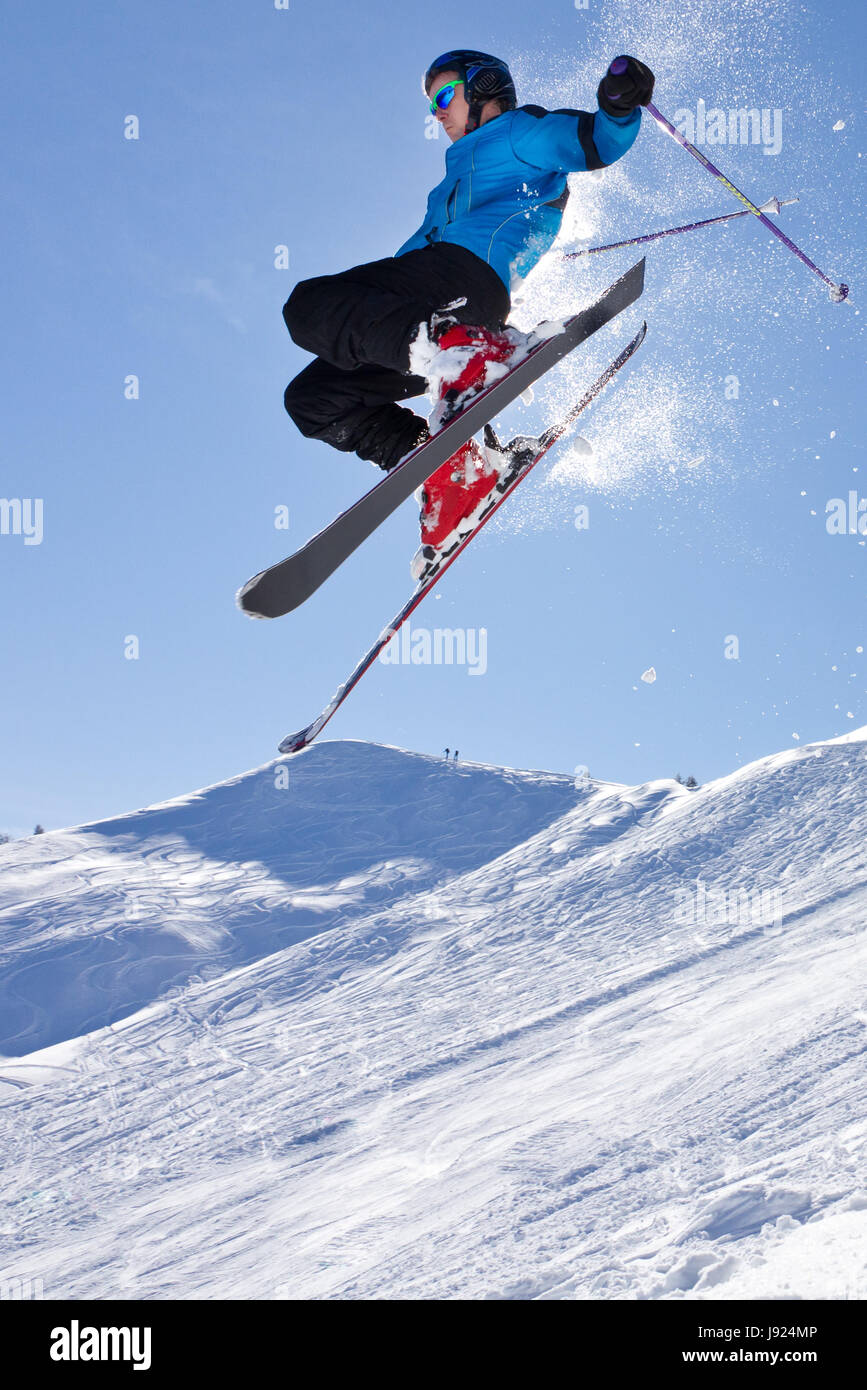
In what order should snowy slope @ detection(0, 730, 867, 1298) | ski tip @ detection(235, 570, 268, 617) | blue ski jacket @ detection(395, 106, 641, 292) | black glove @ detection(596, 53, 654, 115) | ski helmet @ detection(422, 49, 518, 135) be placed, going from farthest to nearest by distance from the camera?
snowy slope @ detection(0, 730, 867, 1298)
ski helmet @ detection(422, 49, 518, 135)
blue ski jacket @ detection(395, 106, 641, 292)
black glove @ detection(596, 53, 654, 115)
ski tip @ detection(235, 570, 268, 617)

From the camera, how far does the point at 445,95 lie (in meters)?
3.47

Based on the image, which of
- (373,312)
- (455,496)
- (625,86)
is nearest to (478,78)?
(625,86)

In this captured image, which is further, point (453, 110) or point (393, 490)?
point (453, 110)

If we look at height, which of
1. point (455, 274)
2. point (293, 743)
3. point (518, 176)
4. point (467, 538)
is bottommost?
point (293, 743)

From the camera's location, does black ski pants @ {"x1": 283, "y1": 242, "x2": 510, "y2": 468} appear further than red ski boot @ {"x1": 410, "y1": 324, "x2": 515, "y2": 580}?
No

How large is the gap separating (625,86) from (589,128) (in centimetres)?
17

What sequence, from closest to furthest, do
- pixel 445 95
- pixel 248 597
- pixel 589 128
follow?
pixel 248 597 < pixel 589 128 < pixel 445 95

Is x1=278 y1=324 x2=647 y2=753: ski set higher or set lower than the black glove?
lower

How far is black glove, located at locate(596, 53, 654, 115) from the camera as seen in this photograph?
3039 mm

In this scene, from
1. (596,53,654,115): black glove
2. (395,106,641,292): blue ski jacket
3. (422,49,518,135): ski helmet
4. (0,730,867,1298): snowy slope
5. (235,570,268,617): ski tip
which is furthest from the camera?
(0,730,867,1298): snowy slope

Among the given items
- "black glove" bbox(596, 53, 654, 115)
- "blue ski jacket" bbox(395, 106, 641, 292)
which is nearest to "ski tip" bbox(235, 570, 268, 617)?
"blue ski jacket" bbox(395, 106, 641, 292)

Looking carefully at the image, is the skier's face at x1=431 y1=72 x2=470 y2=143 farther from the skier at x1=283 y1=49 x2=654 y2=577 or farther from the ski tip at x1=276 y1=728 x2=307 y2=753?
the ski tip at x1=276 y1=728 x2=307 y2=753

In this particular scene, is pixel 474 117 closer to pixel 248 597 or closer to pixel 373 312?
pixel 373 312
